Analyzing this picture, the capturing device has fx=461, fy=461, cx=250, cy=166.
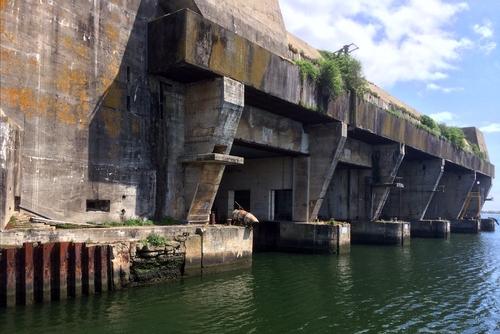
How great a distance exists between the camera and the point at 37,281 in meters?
12.9

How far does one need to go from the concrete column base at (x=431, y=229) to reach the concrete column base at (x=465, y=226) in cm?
1180

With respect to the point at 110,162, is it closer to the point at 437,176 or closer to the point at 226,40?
the point at 226,40

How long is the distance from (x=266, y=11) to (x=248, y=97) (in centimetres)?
498

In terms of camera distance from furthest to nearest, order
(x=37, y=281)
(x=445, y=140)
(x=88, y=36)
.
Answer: (x=445, y=140) → (x=88, y=36) → (x=37, y=281)

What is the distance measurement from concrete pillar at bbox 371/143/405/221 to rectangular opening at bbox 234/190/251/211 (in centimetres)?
1258

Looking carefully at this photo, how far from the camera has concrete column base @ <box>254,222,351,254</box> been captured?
97.0 feet

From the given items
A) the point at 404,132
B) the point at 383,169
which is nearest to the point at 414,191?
the point at 383,169

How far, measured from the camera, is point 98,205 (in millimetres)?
17703

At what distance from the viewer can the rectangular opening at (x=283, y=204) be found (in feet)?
106

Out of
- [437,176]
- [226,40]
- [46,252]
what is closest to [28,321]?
[46,252]

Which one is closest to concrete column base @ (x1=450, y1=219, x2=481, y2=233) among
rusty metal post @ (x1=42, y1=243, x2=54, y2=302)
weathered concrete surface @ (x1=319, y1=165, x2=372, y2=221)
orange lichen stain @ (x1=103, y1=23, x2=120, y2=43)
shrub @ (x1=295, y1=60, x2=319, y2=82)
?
weathered concrete surface @ (x1=319, y1=165, x2=372, y2=221)

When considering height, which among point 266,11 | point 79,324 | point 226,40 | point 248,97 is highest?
point 266,11

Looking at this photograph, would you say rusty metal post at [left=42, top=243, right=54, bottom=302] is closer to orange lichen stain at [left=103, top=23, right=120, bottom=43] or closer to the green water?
the green water

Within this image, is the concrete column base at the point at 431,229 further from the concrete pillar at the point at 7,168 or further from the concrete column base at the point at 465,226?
the concrete pillar at the point at 7,168
